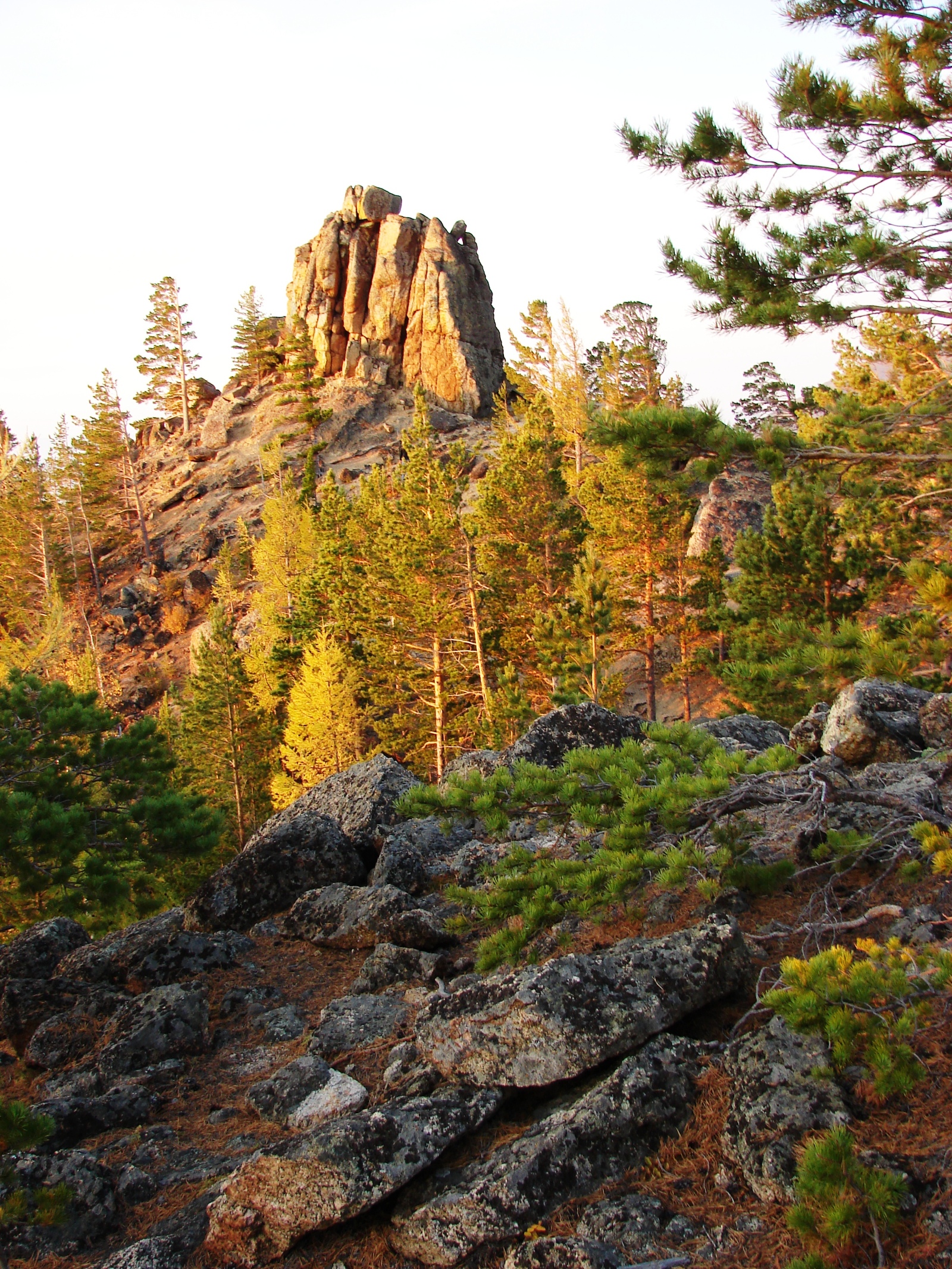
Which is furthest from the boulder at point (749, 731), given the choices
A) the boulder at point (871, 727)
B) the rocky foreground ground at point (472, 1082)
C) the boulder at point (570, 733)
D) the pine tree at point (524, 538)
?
the pine tree at point (524, 538)

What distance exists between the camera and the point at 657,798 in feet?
16.8

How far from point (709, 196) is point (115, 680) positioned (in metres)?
45.7

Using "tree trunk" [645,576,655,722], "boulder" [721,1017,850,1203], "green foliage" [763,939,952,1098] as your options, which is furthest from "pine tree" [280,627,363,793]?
"green foliage" [763,939,952,1098]

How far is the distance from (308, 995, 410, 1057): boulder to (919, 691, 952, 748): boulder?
5.20 meters

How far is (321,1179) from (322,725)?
814 inches

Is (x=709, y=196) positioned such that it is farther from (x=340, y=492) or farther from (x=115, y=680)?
(x=115, y=680)

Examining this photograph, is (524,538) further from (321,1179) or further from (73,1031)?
(321,1179)

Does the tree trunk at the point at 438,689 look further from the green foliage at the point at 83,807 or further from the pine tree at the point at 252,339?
the pine tree at the point at 252,339

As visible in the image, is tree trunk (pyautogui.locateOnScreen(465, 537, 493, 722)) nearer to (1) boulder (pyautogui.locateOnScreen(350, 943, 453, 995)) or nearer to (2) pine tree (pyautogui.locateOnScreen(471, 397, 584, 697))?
(2) pine tree (pyautogui.locateOnScreen(471, 397, 584, 697))

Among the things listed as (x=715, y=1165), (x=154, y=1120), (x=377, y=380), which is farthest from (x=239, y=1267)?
(x=377, y=380)

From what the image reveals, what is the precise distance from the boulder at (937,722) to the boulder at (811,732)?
1094mm

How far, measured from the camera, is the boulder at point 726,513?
31844 millimetres

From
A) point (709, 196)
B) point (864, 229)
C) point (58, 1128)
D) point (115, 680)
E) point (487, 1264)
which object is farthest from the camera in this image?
point (115, 680)

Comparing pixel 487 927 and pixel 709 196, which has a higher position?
pixel 709 196
